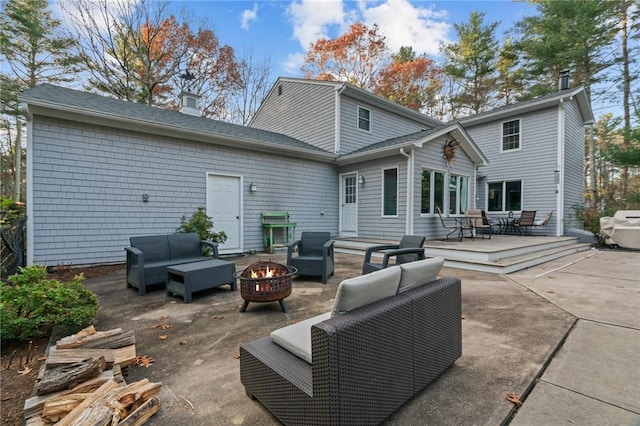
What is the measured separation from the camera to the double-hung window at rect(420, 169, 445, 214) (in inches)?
327

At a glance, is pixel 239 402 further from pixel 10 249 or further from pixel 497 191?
pixel 497 191

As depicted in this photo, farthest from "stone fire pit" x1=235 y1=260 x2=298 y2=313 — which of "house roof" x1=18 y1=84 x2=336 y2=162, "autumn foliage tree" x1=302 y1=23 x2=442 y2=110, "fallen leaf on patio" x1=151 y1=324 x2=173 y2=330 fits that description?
"autumn foliage tree" x1=302 y1=23 x2=442 y2=110

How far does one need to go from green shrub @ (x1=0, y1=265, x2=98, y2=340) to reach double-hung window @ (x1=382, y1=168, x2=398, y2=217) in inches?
284

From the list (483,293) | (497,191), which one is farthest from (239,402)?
(497,191)

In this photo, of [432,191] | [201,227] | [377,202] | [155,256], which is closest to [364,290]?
[155,256]

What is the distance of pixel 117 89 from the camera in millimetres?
13102

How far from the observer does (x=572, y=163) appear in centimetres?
1087

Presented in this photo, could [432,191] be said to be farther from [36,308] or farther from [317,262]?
[36,308]

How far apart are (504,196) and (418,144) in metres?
6.31

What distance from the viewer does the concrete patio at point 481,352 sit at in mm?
1658

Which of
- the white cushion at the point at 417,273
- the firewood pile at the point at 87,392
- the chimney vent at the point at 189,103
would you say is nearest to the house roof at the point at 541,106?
the chimney vent at the point at 189,103

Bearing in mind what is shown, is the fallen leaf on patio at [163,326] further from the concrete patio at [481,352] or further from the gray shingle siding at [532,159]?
the gray shingle siding at [532,159]

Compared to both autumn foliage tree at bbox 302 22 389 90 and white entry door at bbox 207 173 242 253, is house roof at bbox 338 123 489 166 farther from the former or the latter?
autumn foliage tree at bbox 302 22 389 90

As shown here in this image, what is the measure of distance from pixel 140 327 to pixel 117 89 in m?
14.4
